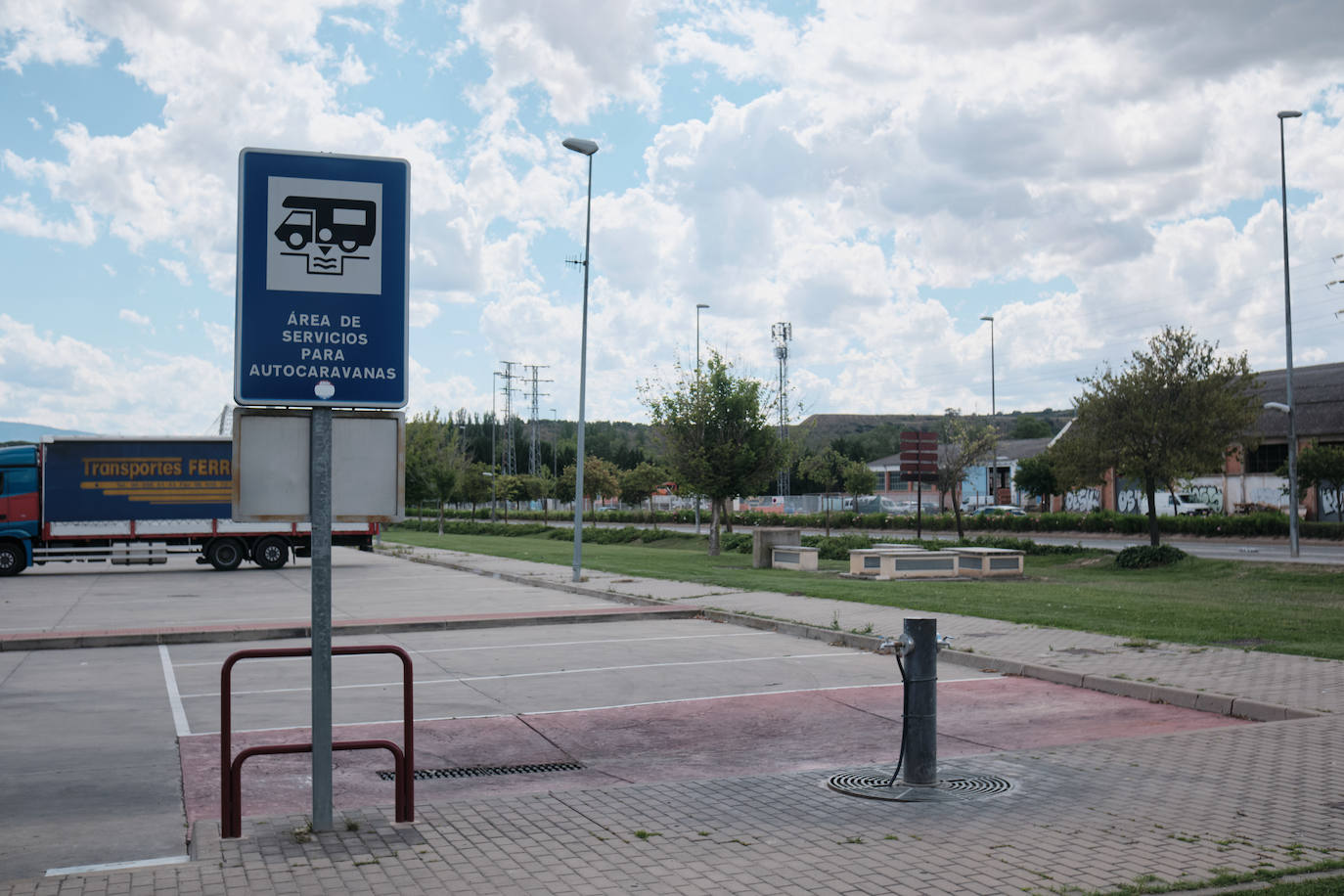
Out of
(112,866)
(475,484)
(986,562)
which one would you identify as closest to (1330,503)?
(986,562)

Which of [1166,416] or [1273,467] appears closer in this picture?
[1166,416]

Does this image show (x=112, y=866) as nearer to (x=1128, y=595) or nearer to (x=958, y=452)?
(x=1128, y=595)

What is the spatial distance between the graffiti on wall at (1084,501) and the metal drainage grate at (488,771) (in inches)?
2425

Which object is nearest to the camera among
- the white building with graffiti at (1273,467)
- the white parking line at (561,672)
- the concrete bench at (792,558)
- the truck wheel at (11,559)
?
the white parking line at (561,672)

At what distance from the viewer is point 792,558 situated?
2902cm

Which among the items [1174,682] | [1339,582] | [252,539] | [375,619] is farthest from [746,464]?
[1174,682]

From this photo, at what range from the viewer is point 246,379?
5.62 metres

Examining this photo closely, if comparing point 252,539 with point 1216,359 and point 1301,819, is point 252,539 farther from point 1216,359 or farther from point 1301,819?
point 1301,819

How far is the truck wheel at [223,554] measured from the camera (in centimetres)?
3155

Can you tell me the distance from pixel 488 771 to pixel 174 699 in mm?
4532

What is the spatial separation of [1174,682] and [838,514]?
53.9 meters

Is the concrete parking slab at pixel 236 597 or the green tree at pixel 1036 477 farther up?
the green tree at pixel 1036 477

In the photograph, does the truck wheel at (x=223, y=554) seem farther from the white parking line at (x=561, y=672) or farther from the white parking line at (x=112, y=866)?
→ the white parking line at (x=112, y=866)

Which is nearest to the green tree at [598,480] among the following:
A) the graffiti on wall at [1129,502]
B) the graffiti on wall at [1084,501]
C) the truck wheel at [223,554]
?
the graffiti on wall at [1084,501]
